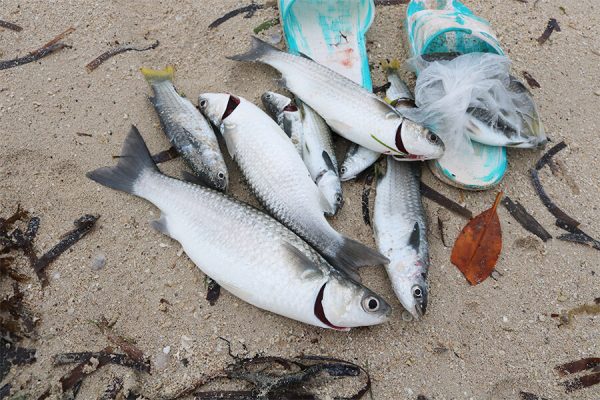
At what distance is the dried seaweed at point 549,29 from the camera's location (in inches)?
169

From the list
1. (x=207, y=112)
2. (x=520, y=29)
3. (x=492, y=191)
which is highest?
(x=520, y=29)

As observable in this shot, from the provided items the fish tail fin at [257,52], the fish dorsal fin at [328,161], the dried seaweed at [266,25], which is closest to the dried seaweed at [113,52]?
the fish tail fin at [257,52]

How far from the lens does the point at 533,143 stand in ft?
11.5

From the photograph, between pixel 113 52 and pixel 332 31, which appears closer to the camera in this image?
pixel 113 52

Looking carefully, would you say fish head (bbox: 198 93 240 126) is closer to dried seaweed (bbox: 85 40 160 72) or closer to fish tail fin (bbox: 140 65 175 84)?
fish tail fin (bbox: 140 65 175 84)

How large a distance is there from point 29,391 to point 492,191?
3.16 metres

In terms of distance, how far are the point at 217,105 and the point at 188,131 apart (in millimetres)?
294

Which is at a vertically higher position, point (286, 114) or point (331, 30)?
point (331, 30)

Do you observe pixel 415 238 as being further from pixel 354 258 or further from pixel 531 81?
pixel 531 81

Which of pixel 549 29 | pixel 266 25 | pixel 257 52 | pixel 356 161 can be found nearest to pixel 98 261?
pixel 356 161

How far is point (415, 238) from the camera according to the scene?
9.93 feet

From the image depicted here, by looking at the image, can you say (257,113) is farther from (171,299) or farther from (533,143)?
(533,143)

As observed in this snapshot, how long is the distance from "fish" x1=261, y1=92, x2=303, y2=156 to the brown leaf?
1259 mm

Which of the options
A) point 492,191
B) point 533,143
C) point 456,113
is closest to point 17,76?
point 456,113
